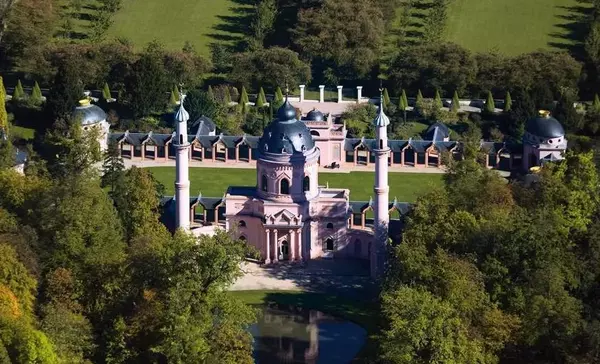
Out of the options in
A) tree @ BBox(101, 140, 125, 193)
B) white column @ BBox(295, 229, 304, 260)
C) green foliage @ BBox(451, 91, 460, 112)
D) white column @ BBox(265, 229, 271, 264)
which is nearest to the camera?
white column @ BBox(265, 229, 271, 264)

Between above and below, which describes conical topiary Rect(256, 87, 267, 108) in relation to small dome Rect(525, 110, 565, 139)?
above

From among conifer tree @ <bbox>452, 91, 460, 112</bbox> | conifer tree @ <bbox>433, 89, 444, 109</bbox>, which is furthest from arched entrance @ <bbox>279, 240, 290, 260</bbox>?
conifer tree @ <bbox>452, 91, 460, 112</bbox>

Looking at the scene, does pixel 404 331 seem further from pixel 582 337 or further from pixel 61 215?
pixel 61 215

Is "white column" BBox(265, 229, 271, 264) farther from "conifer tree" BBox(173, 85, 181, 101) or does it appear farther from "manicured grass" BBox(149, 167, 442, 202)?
"conifer tree" BBox(173, 85, 181, 101)

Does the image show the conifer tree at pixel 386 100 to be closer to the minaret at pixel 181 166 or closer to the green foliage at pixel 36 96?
the green foliage at pixel 36 96

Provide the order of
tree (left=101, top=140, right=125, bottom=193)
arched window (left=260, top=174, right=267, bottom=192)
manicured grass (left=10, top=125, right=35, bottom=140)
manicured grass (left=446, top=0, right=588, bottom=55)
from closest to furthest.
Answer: arched window (left=260, top=174, right=267, bottom=192)
tree (left=101, top=140, right=125, bottom=193)
manicured grass (left=10, top=125, right=35, bottom=140)
manicured grass (left=446, top=0, right=588, bottom=55)

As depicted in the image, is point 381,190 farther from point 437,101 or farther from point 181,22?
point 181,22

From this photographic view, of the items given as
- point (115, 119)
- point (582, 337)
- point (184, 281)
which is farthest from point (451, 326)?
point (115, 119)

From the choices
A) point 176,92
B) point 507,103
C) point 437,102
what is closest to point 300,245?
point 437,102
